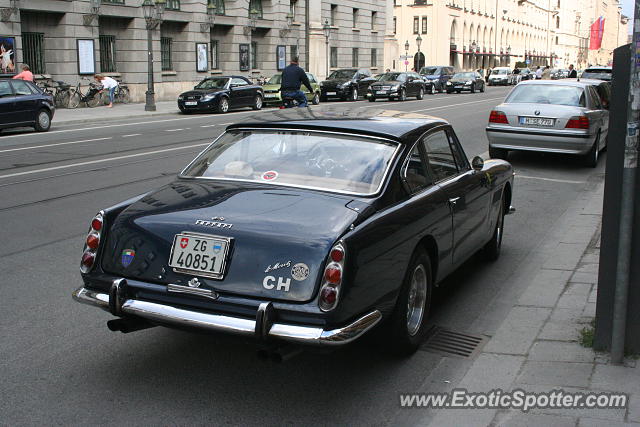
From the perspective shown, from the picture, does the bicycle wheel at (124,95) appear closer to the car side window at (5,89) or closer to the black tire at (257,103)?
the black tire at (257,103)

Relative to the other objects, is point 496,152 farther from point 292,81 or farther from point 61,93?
point 61,93

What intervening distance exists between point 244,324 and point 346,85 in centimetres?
3533

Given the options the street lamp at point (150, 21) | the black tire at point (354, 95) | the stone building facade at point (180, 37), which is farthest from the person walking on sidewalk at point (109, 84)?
the black tire at point (354, 95)

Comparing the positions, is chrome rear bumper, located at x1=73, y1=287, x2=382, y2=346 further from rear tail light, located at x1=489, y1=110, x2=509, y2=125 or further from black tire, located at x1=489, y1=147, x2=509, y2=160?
black tire, located at x1=489, y1=147, x2=509, y2=160

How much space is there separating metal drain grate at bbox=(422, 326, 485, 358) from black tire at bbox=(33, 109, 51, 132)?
18445 millimetres

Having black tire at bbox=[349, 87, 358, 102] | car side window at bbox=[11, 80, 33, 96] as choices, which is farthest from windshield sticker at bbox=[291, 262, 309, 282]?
black tire at bbox=[349, 87, 358, 102]

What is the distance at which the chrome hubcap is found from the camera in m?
5.01

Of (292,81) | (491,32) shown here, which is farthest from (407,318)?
(491,32)

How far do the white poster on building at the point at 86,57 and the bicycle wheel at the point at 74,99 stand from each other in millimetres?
1612

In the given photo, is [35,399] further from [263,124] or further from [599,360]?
[599,360]

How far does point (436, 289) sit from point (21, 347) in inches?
133

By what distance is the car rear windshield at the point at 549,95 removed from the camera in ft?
45.6

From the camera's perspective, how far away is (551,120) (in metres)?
13.5

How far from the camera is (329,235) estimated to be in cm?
416
